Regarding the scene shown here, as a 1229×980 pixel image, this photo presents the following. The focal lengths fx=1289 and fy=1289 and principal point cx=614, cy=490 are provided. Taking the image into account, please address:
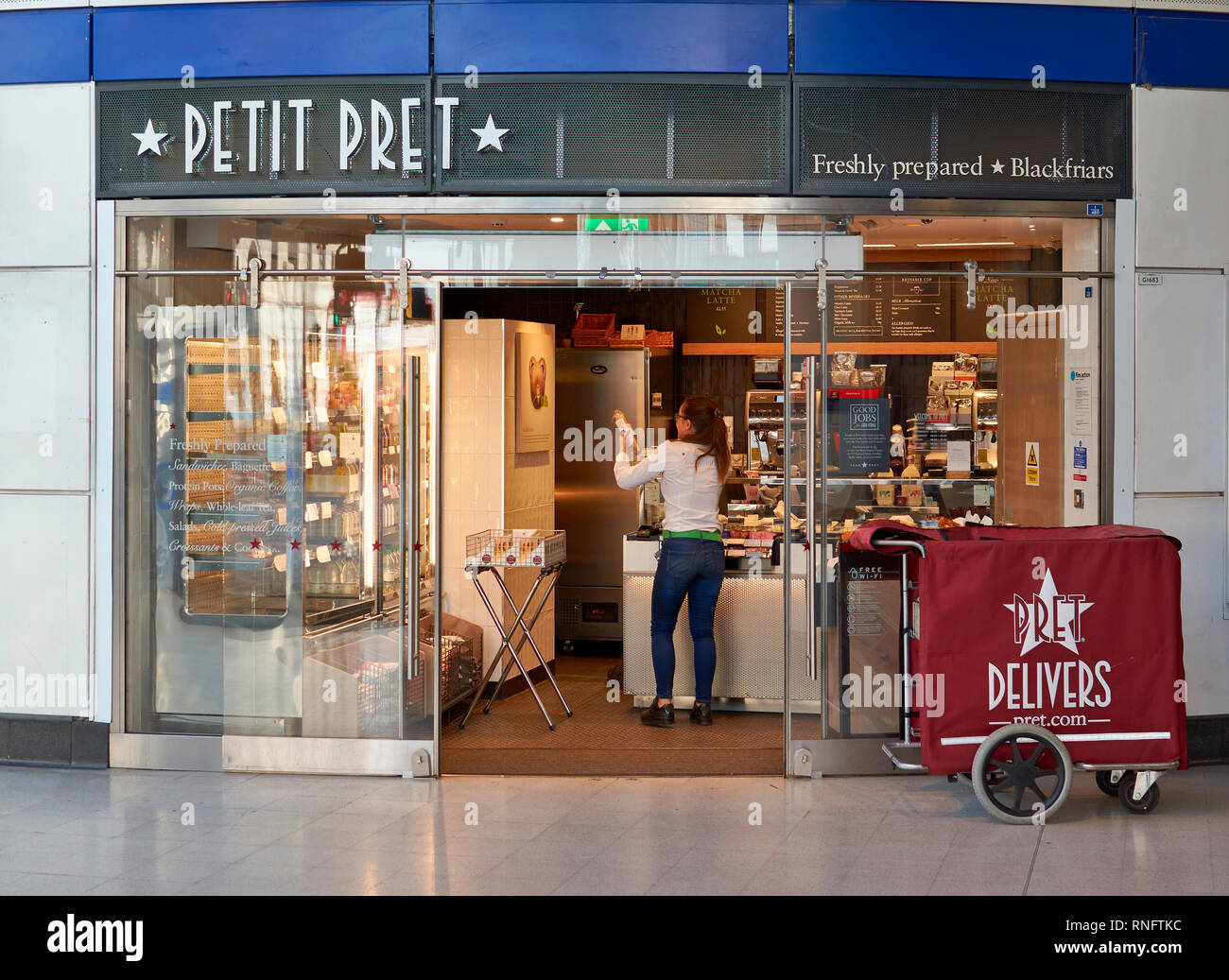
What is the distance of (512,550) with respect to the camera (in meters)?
7.04

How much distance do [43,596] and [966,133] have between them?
4.97m

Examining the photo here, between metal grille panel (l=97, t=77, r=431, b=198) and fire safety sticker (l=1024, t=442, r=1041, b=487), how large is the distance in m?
3.18

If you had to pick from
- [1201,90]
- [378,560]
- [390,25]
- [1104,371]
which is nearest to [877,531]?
[1104,371]

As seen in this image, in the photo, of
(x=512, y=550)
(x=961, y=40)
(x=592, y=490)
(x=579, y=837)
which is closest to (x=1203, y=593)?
(x=961, y=40)

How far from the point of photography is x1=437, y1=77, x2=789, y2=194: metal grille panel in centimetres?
601

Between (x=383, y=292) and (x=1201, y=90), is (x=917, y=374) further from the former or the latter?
(x=383, y=292)

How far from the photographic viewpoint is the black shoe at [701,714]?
6.94m

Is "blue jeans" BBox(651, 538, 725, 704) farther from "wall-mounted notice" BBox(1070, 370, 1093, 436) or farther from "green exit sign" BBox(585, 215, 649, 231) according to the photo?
"wall-mounted notice" BBox(1070, 370, 1093, 436)

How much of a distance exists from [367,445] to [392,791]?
1.63 metres

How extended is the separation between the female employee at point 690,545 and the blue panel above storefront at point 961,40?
1.96 meters

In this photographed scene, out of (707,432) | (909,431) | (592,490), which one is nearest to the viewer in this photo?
(909,431)

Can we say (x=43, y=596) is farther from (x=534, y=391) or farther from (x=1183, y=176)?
(x=1183, y=176)

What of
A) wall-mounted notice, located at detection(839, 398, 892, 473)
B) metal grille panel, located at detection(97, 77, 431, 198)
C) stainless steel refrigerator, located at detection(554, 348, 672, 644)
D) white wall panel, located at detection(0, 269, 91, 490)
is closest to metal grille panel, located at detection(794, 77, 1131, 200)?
wall-mounted notice, located at detection(839, 398, 892, 473)

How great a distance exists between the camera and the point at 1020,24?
609 centimetres
